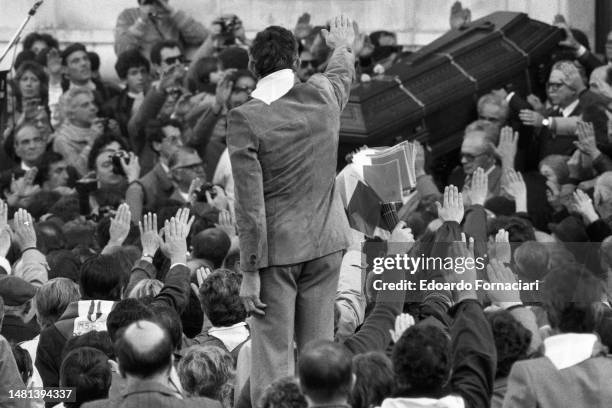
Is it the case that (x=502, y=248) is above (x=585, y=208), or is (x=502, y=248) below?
above

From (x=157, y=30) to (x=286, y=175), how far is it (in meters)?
10.3

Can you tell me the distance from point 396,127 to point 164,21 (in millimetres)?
4497

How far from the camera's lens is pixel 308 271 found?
745cm

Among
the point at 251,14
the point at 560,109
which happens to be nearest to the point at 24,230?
the point at 560,109

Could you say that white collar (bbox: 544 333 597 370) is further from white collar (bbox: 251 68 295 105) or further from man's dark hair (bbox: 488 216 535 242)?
man's dark hair (bbox: 488 216 535 242)

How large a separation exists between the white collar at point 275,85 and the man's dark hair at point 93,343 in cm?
131

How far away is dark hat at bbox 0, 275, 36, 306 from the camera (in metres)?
9.16

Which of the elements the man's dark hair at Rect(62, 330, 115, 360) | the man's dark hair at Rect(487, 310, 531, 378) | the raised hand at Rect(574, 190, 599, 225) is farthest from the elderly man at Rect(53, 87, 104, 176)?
the man's dark hair at Rect(487, 310, 531, 378)

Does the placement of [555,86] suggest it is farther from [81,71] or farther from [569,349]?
[569,349]

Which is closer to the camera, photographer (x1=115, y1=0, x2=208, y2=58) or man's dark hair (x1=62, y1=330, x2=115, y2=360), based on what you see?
man's dark hair (x1=62, y1=330, x2=115, y2=360)

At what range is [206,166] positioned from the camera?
47.1 feet

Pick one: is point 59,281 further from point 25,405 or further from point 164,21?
point 164,21

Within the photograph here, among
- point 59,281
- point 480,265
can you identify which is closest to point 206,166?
point 59,281

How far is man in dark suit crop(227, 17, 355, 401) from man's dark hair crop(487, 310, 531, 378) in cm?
88
